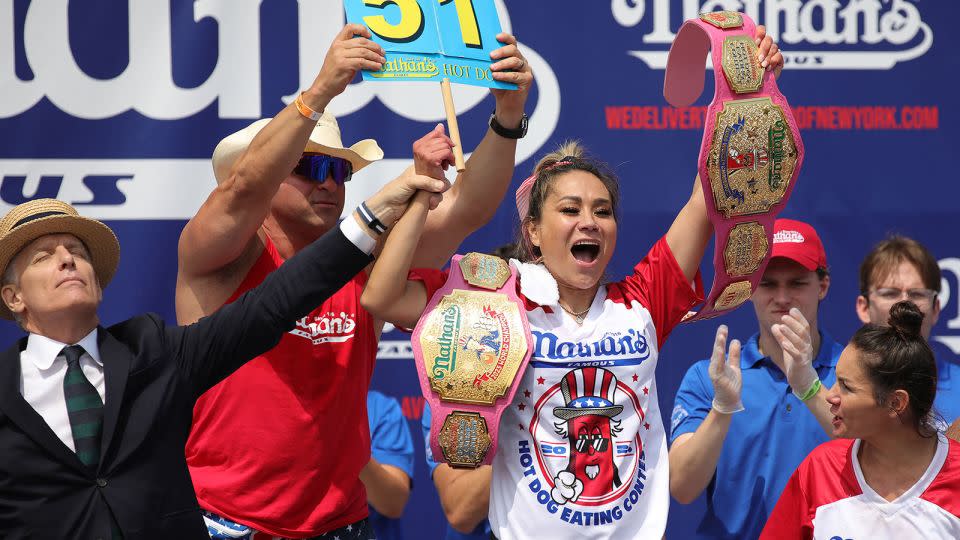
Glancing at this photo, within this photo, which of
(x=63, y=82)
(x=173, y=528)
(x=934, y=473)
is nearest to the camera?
(x=173, y=528)

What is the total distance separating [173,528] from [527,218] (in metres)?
1.09

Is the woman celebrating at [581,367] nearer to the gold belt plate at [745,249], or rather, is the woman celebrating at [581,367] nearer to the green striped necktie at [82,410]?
the gold belt plate at [745,249]

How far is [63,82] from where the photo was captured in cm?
392

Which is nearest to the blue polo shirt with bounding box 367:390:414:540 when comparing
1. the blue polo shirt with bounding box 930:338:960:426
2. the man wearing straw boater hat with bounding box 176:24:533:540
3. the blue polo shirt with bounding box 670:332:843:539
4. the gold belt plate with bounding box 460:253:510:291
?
the man wearing straw boater hat with bounding box 176:24:533:540

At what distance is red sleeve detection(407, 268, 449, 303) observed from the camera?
2656 mm

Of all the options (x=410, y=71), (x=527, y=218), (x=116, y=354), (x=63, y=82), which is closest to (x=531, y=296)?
(x=527, y=218)

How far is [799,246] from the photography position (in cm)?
346

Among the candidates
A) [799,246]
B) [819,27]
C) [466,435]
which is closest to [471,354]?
[466,435]

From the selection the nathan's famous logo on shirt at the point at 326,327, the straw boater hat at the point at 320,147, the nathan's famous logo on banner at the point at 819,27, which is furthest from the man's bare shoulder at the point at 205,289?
the nathan's famous logo on banner at the point at 819,27

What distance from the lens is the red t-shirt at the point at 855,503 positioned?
2.74 m

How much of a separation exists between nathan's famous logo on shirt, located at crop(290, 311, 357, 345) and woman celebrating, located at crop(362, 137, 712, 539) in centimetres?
26

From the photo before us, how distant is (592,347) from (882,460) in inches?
31.2

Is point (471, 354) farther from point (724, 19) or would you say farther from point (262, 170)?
point (724, 19)

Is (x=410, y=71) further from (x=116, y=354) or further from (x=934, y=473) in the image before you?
(x=934, y=473)
